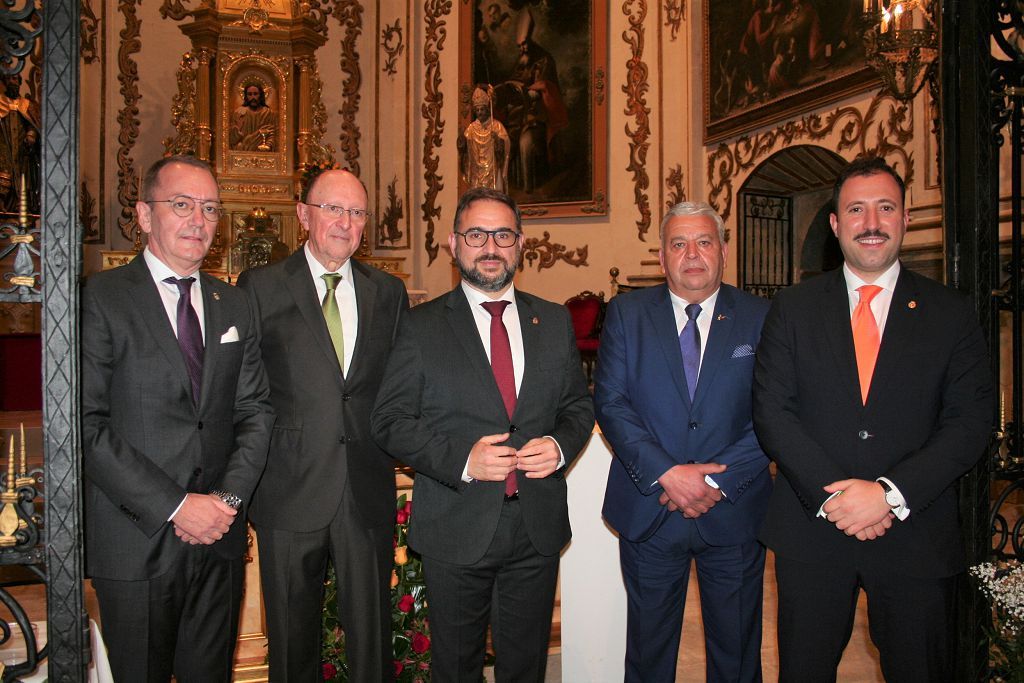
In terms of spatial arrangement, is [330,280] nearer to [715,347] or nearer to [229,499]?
[229,499]

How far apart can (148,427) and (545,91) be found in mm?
8330

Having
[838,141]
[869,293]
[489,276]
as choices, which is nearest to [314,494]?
[489,276]

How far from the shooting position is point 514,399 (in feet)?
8.14

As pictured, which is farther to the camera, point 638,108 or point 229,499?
point 638,108

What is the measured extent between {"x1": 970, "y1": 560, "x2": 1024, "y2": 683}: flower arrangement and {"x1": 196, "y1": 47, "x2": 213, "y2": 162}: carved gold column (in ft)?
29.2

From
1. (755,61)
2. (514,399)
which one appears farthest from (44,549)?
(755,61)

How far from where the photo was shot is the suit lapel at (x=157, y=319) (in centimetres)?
230

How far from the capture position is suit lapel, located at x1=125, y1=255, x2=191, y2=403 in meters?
2.30

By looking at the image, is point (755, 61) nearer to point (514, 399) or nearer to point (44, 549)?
point (514, 399)

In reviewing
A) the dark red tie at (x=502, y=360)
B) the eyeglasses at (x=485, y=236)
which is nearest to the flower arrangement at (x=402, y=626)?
the dark red tie at (x=502, y=360)

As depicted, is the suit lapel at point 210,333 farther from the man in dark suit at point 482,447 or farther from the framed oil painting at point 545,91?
the framed oil painting at point 545,91

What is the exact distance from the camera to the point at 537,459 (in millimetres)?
2346

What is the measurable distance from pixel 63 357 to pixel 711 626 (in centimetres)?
194

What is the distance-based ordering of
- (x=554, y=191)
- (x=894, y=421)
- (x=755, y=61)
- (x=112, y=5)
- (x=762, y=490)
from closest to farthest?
(x=894, y=421) → (x=762, y=490) → (x=755, y=61) → (x=554, y=191) → (x=112, y=5)
